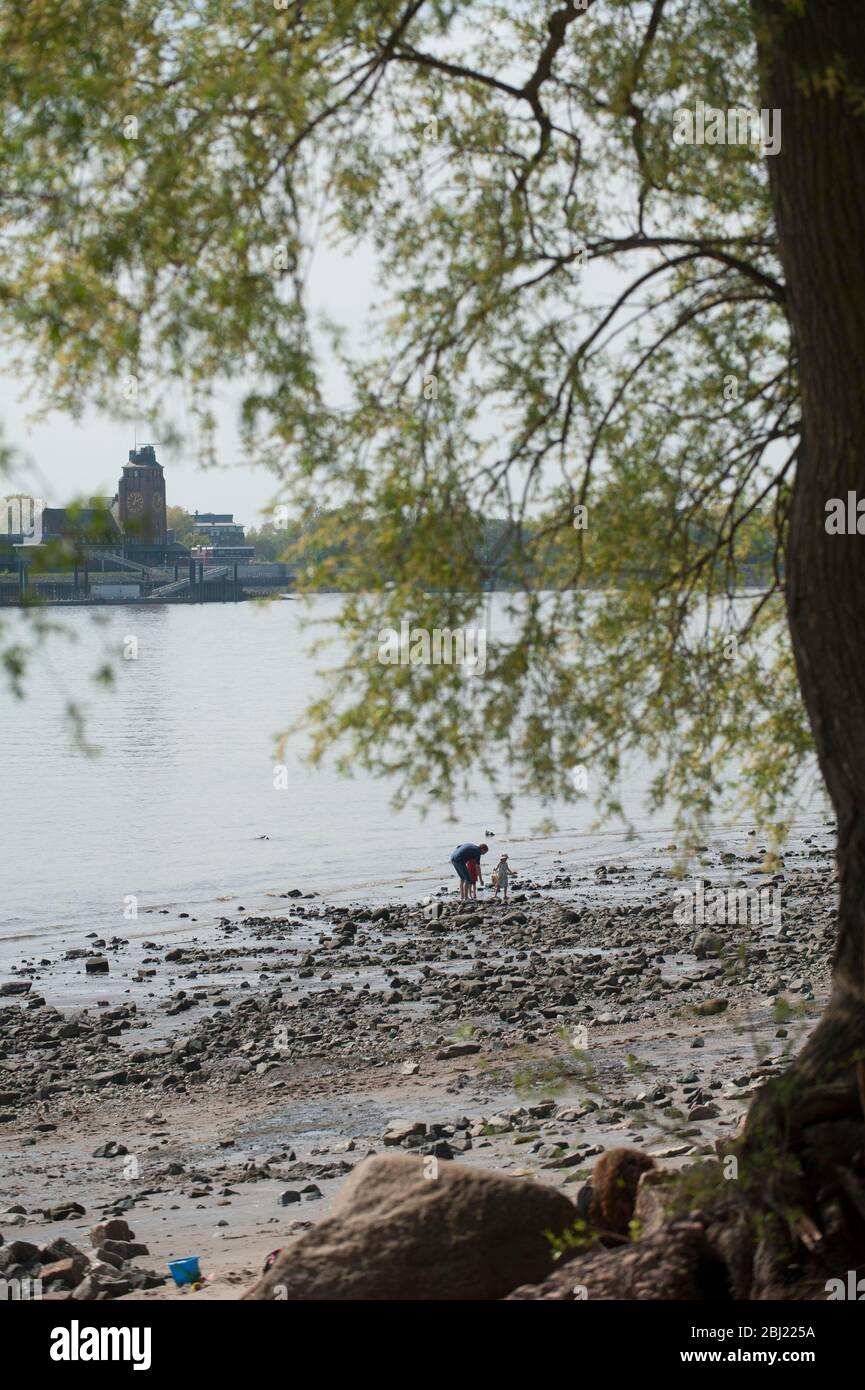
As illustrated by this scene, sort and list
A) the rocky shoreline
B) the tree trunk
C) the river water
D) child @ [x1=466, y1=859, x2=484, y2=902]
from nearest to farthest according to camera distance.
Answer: the tree trunk < the rocky shoreline < child @ [x1=466, y1=859, x2=484, y2=902] < the river water

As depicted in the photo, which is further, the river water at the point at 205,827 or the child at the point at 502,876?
the river water at the point at 205,827

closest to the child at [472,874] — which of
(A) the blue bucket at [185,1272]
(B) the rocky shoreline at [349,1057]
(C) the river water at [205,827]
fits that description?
(B) the rocky shoreline at [349,1057]

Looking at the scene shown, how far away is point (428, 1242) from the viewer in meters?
9.33

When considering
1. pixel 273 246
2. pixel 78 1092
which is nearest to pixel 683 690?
pixel 273 246

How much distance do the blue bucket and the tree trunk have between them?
215 inches

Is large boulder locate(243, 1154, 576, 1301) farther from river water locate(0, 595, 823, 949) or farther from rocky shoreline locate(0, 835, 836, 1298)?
river water locate(0, 595, 823, 949)

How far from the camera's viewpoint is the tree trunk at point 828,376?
324 inches

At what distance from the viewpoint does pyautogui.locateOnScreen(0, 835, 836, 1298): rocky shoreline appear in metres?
14.2

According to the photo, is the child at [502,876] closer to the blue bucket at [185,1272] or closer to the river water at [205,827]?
the river water at [205,827]

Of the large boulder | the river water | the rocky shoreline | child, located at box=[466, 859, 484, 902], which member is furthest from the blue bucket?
child, located at box=[466, 859, 484, 902]

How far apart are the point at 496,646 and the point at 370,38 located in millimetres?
3614

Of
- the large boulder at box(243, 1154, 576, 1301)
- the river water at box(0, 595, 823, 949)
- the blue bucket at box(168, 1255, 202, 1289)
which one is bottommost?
the river water at box(0, 595, 823, 949)

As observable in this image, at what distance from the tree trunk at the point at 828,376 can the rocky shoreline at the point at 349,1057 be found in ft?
3.95
